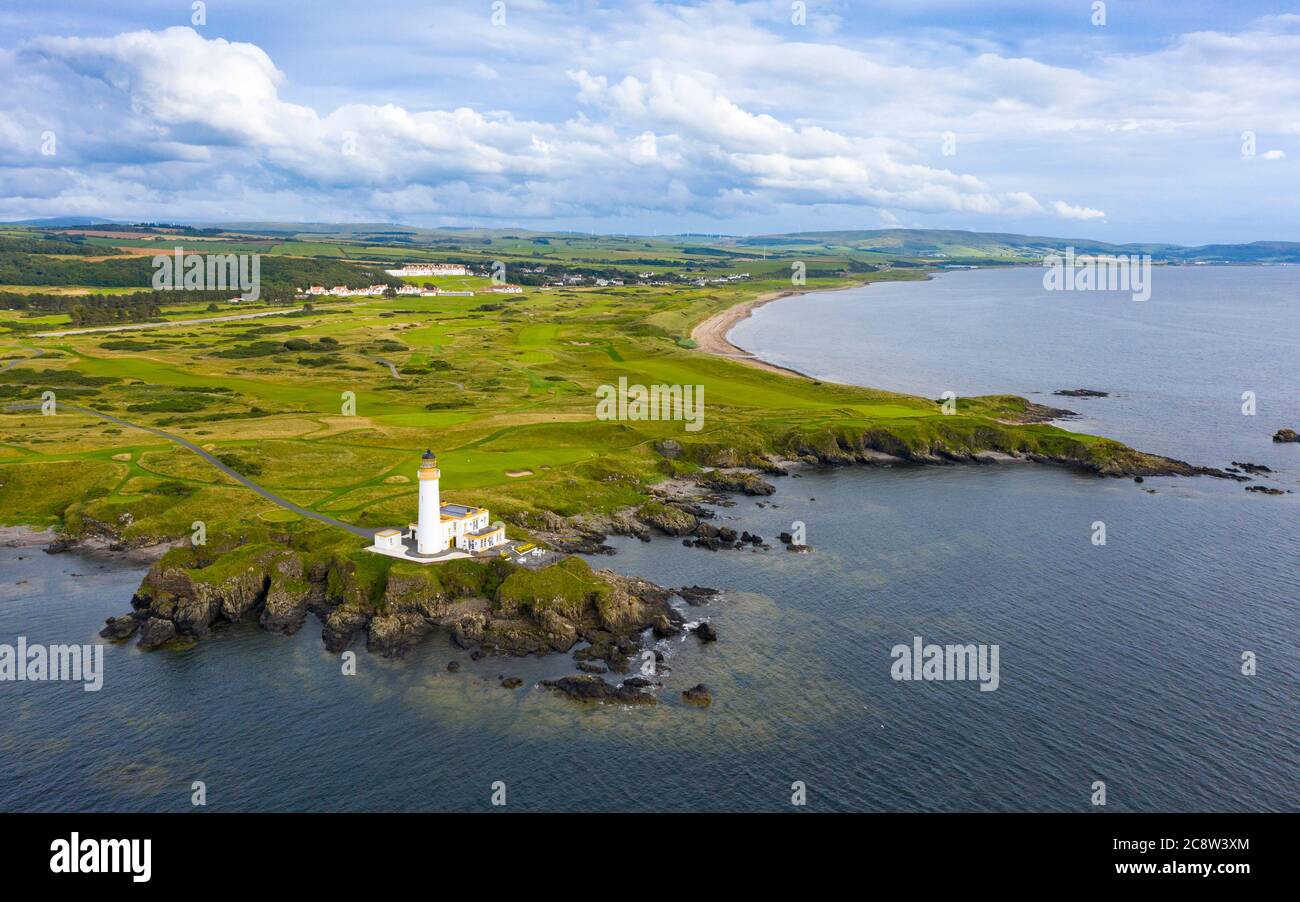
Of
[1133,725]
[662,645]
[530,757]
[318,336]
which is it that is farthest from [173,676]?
[318,336]

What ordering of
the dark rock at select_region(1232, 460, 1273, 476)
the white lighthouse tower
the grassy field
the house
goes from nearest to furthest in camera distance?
the white lighthouse tower → the house → the grassy field → the dark rock at select_region(1232, 460, 1273, 476)

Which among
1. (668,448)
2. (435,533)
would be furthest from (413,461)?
(435,533)

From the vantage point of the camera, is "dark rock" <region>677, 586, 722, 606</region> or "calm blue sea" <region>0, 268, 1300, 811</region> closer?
"calm blue sea" <region>0, 268, 1300, 811</region>

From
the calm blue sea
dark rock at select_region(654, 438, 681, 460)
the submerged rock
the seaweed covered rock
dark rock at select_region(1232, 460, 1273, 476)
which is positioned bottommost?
the calm blue sea

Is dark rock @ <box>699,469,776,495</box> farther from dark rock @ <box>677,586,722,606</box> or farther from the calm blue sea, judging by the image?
dark rock @ <box>677,586,722,606</box>

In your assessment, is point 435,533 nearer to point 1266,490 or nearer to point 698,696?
point 698,696

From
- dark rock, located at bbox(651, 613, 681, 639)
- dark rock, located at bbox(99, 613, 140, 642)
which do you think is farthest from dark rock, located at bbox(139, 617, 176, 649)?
dark rock, located at bbox(651, 613, 681, 639)
